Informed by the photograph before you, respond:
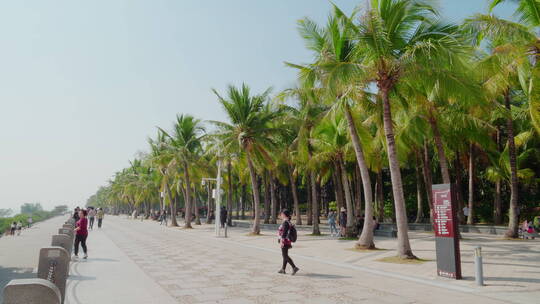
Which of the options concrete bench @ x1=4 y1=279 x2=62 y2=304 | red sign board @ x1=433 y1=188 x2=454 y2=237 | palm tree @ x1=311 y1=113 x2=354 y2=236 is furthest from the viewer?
palm tree @ x1=311 y1=113 x2=354 y2=236

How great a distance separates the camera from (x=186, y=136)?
116 feet

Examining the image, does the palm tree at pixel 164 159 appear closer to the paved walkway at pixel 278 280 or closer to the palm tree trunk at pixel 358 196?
the palm tree trunk at pixel 358 196

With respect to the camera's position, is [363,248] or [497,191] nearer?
[363,248]

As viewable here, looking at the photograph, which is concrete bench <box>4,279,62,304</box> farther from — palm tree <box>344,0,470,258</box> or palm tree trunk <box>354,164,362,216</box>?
palm tree trunk <box>354,164,362,216</box>

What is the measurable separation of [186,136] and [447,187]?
2830cm

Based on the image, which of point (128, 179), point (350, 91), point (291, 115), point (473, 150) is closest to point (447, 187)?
point (350, 91)

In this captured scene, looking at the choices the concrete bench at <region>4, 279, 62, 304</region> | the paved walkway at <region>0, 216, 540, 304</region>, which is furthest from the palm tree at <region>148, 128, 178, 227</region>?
the concrete bench at <region>4, 279, 62, 304</region>

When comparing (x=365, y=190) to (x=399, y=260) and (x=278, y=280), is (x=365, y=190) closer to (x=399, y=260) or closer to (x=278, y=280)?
(x=399, y=260)

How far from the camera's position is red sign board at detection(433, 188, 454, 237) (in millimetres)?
9641

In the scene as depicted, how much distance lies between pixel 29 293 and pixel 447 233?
9.10 metres

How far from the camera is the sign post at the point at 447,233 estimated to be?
30.9 ft

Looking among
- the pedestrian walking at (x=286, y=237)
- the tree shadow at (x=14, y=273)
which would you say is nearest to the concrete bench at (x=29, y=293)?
the pedestrian walking at (x=286, y=237)

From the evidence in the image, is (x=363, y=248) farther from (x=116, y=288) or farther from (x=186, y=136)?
(x=186, y=136)

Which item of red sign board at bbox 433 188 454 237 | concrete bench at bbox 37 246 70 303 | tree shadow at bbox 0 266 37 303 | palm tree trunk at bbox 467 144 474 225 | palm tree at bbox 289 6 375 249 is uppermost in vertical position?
palm tree at bbox 289 6 375 249
